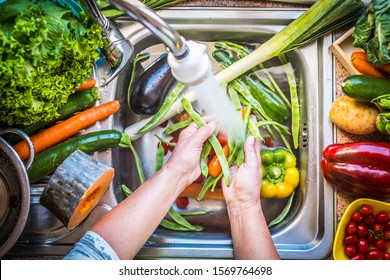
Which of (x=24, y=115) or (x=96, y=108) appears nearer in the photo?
(x=24, y=115)

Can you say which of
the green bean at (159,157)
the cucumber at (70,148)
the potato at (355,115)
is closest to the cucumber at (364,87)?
the potato at (355,115)

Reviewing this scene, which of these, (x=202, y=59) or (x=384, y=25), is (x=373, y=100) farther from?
(x=202, y=59)

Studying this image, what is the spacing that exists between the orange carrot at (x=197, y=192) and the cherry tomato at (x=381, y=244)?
0.50 metres

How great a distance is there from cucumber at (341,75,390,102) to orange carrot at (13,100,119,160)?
0.72 meters

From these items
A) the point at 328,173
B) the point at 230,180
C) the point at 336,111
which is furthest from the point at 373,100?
the point at 230,180

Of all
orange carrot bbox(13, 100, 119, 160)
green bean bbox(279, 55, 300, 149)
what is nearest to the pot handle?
orange carrot bbox(13, 100, 119, 160)

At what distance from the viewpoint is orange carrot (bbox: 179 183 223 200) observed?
1461 millimetres

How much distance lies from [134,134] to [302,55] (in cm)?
60

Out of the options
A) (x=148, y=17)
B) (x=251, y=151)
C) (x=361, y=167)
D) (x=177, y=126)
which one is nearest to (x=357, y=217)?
(x=361, y=167)

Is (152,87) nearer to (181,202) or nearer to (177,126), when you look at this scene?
(177,126)

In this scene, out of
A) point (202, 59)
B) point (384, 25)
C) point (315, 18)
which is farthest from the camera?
point (315, 18)

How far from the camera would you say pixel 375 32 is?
126 centimetres

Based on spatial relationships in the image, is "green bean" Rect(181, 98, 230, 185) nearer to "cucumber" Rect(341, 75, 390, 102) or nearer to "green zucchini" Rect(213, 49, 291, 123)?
"green zucchini" Rect(213, 49, 291, 123)

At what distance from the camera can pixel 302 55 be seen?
1.42 m
